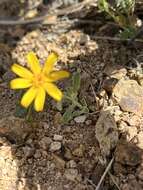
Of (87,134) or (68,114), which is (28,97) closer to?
(68,114)

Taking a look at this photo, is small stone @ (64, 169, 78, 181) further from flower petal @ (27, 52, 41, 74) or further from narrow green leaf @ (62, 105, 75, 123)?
flower petal @ (27, 52, 41, 74)

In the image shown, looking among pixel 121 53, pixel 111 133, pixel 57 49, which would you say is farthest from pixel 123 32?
pixel 111 133

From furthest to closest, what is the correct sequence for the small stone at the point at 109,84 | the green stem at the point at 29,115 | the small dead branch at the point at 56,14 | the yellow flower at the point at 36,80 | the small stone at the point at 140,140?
the small dead branch at the point at 56,14, the small stone at the point at 109,84, the green stem at the point at 29,115, the yellow flower at the point at 36,80, the small stone at the point at 140,140

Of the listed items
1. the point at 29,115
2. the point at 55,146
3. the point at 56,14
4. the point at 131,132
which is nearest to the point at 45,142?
the point at 55,146

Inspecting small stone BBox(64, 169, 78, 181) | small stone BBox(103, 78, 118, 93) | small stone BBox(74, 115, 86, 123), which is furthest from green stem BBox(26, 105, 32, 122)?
small stone BBox(103, 78, 118, 93)

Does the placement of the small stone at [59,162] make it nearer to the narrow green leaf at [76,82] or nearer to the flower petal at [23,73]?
the narrow green leaf at [76,82]

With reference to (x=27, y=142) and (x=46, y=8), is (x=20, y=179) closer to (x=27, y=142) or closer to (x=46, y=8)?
(x=27, y=142)

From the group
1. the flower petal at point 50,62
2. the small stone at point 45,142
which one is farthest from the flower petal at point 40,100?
the small stone at point 45,142

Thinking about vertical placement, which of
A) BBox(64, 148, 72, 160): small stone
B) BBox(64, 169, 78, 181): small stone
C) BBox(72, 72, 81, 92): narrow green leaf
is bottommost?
BBox(64, 169, 78, 181): small stone
